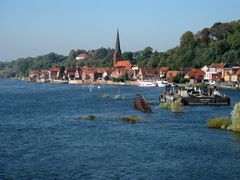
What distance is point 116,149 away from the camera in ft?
107

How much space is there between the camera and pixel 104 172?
2683cm

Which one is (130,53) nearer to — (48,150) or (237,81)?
(237,81)

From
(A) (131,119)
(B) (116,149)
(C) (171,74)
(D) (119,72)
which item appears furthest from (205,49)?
(B) (116,149)

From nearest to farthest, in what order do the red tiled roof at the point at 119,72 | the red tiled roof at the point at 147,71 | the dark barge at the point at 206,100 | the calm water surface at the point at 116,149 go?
the calm water surface at the point at 116,149, the dark barge at the point at 206,100, the red tiled roof at the point at 147,71, the red tiled roof at the point at 119,72

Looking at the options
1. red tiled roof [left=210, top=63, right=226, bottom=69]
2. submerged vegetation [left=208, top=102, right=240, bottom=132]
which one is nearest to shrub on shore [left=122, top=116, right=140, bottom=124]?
submerged vegetation [left=208, top=102, right=240, bottom=132]

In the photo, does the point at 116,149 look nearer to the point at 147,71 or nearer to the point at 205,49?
the point at 205,49

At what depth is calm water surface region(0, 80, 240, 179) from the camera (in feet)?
88.1

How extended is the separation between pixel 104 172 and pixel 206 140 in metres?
10.5

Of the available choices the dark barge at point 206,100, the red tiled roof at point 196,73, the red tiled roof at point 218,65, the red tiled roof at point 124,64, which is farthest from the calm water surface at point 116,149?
the red tiled roof at point 124,64

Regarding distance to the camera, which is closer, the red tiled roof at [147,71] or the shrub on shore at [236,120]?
the shrub on shore at [236,120]

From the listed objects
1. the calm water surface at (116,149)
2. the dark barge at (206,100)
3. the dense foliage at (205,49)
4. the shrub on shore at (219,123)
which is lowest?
the calm water surface at (116,149)

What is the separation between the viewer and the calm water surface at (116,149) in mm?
26844

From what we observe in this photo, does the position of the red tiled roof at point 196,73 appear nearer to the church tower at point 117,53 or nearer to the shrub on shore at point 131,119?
the church tower at point 117,53

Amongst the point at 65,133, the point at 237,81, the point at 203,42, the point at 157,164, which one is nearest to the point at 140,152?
the point at 157,164
